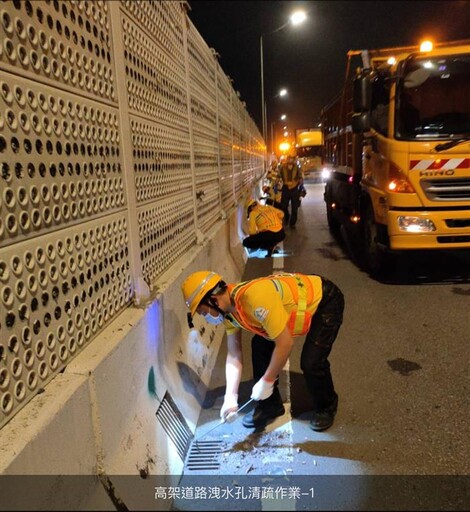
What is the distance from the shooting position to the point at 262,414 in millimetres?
3500

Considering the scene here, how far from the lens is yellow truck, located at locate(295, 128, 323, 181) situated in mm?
31250

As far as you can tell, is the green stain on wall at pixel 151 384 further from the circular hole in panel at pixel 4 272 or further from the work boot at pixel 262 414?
the circular hole in panel at pixel 4 272

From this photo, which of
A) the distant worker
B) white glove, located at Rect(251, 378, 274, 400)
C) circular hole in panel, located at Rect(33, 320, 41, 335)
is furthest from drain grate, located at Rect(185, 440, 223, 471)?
the distant worker

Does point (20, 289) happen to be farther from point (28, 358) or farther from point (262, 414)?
point (262, 414)

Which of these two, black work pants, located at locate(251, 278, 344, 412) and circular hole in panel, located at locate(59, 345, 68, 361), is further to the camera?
black work pants, located at locate(251, 278, 344, 412)

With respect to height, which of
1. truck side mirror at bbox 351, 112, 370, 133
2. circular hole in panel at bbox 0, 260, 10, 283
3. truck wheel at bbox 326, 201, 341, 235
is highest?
truck side mirror at bbox 351, 112, 370, 133

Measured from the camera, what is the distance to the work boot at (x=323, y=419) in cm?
338

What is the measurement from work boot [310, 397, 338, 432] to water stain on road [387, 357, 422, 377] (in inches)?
39.9

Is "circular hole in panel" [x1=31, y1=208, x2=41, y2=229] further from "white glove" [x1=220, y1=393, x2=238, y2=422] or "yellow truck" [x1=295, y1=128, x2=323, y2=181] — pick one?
"yellow truck" [x1=295, y1=128, x2=323, y2=181]

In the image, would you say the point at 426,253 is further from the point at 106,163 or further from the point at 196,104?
the point at 106,163

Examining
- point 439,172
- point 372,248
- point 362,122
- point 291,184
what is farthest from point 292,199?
point 439,172

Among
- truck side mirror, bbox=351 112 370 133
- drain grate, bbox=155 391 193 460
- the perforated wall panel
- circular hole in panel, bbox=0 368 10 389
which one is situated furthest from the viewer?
truck side mirror, bbox=351 112 370 133

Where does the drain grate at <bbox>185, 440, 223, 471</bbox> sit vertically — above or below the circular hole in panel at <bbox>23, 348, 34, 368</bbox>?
below

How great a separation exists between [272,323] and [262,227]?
5.31 meters
